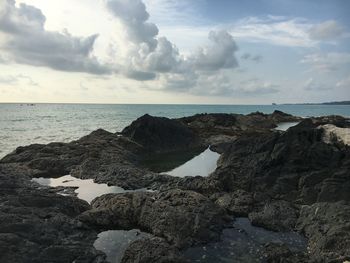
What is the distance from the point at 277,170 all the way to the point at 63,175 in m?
17.2

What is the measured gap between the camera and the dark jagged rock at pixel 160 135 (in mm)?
50625

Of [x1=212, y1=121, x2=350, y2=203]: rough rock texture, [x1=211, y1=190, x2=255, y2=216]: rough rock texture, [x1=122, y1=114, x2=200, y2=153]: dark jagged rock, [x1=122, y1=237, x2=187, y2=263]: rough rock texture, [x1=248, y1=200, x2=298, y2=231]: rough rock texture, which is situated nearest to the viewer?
[x1=122, y1=237, x2=187, y2=263]: rough rock texture

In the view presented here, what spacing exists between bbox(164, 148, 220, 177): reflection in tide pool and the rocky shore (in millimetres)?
2583

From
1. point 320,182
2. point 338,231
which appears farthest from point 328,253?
point 320,182

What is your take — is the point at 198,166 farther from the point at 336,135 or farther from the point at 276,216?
the point at 276,216

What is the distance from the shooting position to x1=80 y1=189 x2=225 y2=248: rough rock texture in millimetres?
18109

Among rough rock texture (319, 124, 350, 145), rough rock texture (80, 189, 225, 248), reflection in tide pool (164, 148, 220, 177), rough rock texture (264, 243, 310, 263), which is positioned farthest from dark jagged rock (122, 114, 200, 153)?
rough rock texture (264, 243, 310, 263)

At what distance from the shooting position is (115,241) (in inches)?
703

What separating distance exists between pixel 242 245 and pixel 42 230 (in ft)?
29.0

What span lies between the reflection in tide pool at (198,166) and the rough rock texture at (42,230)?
14.8m

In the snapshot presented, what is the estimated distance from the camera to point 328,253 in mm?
16094

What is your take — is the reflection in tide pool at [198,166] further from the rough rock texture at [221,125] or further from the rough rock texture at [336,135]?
the rough rock texture at [336,135]

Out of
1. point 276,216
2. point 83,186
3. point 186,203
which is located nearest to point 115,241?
point 186,203

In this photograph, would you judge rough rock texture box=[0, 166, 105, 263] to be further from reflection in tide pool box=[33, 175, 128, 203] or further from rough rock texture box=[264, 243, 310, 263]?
rough rock texture box=[264, 243, 310, 263]
